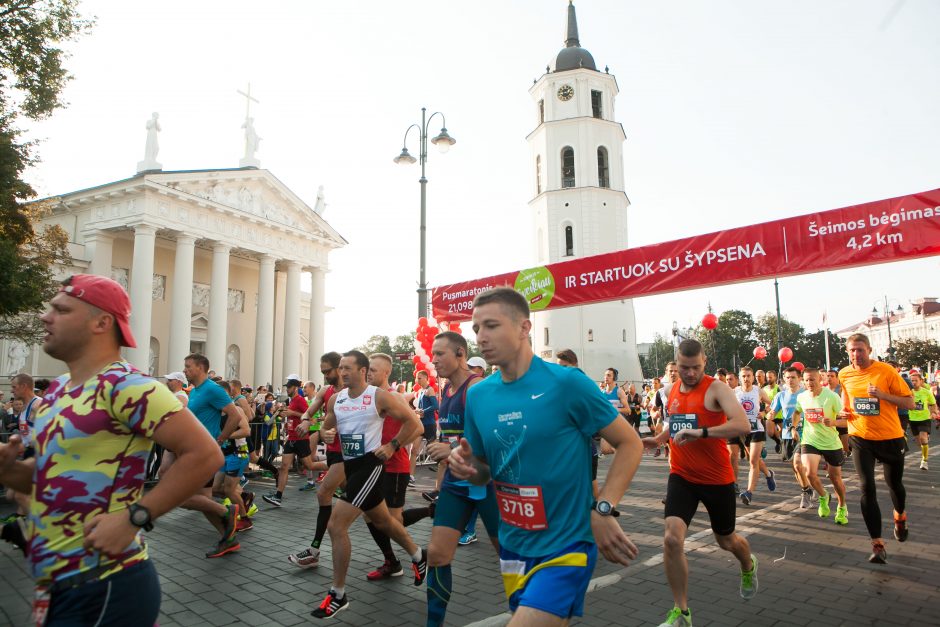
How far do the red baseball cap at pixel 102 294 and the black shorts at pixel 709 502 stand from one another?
4.01m

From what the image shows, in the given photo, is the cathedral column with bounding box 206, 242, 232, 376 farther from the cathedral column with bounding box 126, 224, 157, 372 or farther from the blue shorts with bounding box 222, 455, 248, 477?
the blue shorts with bounding box 222, 455, 248, 477

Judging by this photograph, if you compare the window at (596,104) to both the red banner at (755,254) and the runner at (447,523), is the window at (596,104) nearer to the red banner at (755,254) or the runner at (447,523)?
the red banner at (755,254)

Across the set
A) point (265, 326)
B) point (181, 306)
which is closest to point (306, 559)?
point (181, 306)

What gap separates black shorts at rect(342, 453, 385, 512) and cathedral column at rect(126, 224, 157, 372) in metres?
32.3

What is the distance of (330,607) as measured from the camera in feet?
16.1

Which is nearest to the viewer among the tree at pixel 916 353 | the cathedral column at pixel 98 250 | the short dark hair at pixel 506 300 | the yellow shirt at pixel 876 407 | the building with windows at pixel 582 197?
the short dark hair at pixel 506 300

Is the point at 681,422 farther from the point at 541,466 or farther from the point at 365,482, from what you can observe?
the point at 541,466

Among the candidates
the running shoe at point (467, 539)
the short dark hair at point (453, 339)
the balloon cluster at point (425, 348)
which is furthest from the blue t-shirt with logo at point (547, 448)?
the balloon cluster at point (425, 348)

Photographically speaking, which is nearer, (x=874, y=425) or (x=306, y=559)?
(x=306, y=559)

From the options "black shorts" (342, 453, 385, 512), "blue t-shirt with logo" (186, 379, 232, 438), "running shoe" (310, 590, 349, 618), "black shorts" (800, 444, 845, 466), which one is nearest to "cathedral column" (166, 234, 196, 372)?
"blue t-shirt with logo" (186, 379, 232, 438)

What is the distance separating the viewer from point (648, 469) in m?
15.0

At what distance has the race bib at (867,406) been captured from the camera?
659 cm

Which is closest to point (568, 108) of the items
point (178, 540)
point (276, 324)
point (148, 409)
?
point (276, 324)

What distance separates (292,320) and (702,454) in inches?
1603
